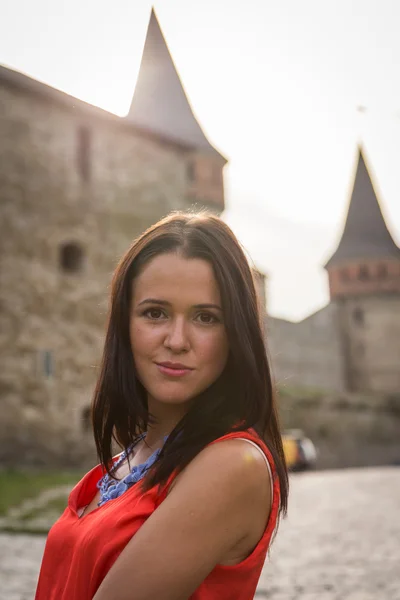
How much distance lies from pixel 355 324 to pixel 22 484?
29055 millimetres

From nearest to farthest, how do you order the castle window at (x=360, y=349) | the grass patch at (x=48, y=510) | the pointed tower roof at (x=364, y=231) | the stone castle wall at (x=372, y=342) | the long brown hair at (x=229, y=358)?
1. the long brown hair at (x=229, y=358)
2. the grass patch at (x=48, y=510)
3. the stone castle wall at (x=372, y=342)
4. the castle window at (x=360, y=349)
5. the pointed tower roof at (x=364, y=231)

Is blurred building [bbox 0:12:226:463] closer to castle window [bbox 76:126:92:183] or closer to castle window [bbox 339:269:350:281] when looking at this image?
castle window [bbox 76:126:92:183]

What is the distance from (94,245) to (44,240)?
1571mm

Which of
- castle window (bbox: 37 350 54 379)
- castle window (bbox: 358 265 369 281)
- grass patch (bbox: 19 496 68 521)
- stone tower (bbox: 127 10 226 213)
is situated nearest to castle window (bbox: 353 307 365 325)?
castle window (bbox: 358 265 369 281)

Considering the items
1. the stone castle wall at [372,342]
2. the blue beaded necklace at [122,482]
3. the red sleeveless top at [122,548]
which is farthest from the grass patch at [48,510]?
the stone castle wall at [372,342]

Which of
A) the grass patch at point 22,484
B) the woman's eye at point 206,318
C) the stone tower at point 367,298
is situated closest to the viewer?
the woman's eye at point 206,318

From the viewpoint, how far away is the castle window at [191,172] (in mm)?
23203

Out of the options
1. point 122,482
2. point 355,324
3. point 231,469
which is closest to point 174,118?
point 355,324

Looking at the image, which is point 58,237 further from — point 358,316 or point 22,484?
point 358,316

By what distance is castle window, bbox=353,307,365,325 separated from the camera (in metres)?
39.4

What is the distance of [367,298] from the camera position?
39.6m

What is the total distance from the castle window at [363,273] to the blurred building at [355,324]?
56 mm

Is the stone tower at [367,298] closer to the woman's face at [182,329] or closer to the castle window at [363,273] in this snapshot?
the castle window at [363,273]

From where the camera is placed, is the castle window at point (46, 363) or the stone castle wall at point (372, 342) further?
the stone castle wall at point (372, 342)
